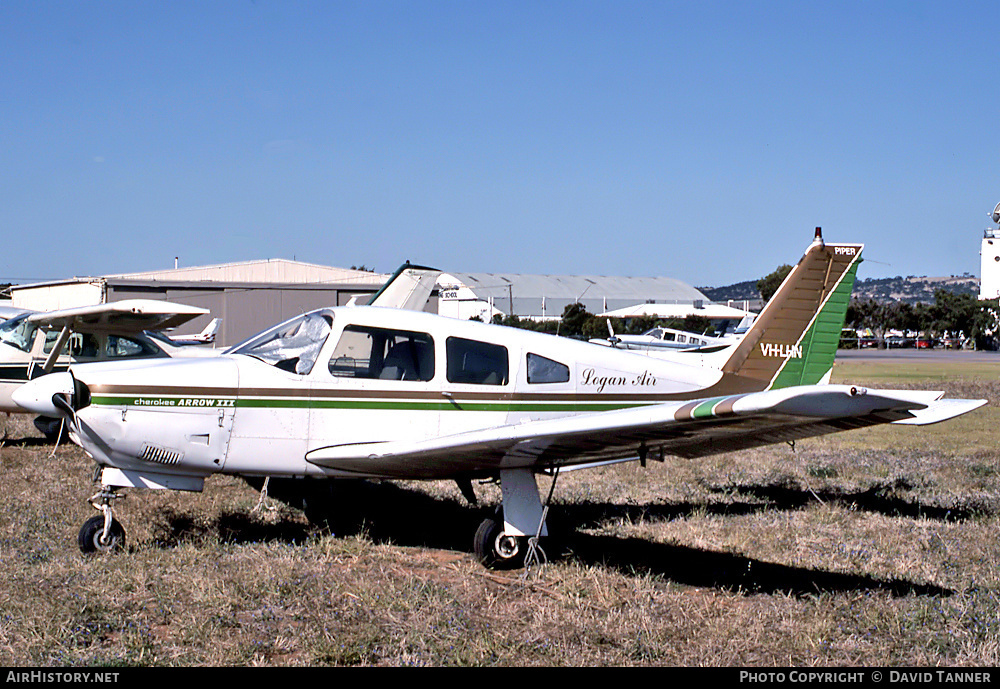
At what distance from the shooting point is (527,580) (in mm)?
6047

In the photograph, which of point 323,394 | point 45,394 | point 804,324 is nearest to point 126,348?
point 45,394

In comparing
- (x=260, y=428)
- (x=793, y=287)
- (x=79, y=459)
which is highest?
(x=793, y=287)

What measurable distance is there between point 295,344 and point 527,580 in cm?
247

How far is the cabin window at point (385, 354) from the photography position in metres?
6.66

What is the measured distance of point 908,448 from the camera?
519 inches

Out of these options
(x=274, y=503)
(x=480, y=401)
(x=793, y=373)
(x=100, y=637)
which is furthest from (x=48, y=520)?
(x=793, y=373)

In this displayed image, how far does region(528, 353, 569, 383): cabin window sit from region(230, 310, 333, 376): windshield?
5.29ft

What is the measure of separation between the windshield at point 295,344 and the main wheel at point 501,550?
183cm

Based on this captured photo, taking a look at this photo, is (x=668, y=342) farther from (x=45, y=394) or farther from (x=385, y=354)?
(x=45, y=394)

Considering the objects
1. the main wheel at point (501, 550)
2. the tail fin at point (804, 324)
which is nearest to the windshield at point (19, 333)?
the main wheel at point (501, 550)

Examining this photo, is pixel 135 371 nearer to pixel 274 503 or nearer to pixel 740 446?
pixel 274 503

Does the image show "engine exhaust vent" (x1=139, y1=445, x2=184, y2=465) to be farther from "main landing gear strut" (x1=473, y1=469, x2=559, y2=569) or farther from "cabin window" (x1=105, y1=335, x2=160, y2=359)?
"cabin window" (x1=105, y1=335, x2=160, y2=359)

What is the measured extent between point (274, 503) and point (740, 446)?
184 inches
